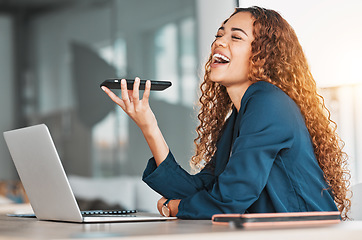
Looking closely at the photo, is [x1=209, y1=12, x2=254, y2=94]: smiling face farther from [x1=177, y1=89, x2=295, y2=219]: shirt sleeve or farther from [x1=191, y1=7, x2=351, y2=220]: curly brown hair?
[x1=177, y1=89, x2=295, y2=219]: shirt sleeve

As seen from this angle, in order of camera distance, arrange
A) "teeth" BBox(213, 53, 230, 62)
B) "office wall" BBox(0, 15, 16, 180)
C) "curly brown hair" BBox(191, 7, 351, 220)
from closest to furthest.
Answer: "curly brown hair" BBox(191, 7, 351, 220) < "teeth" BBox(213, 53, 230, 62) < "office wall" BBox(0, 15, 16, 180)

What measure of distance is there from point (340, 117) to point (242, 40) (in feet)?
1.36

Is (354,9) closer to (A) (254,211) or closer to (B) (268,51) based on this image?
(B) (268,51)

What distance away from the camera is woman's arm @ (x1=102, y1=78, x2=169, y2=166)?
153 cm

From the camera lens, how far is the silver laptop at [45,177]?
119 centimetres

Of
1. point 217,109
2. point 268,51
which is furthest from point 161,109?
point 268,51

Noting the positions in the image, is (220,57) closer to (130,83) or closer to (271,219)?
(130,83)

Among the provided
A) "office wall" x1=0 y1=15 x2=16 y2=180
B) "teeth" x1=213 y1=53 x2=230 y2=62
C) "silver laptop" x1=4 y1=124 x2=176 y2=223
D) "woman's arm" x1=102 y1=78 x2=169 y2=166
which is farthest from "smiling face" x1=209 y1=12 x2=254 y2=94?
"office wall" x1=0 y1=15 x2=16 y2=180

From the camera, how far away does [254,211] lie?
1493 mm

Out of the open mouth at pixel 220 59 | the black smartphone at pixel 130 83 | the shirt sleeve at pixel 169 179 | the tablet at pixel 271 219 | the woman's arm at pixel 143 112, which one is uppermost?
the open mouth at pixel 220 59

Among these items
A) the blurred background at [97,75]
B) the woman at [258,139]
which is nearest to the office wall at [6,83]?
the blurred background at [97,75]

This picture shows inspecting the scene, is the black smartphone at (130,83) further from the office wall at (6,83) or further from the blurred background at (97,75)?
the office wall at (6,83)

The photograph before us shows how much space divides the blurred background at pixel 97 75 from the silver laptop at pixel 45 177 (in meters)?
2.90

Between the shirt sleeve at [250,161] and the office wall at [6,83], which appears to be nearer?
the shirt sleeve at [250,161]
